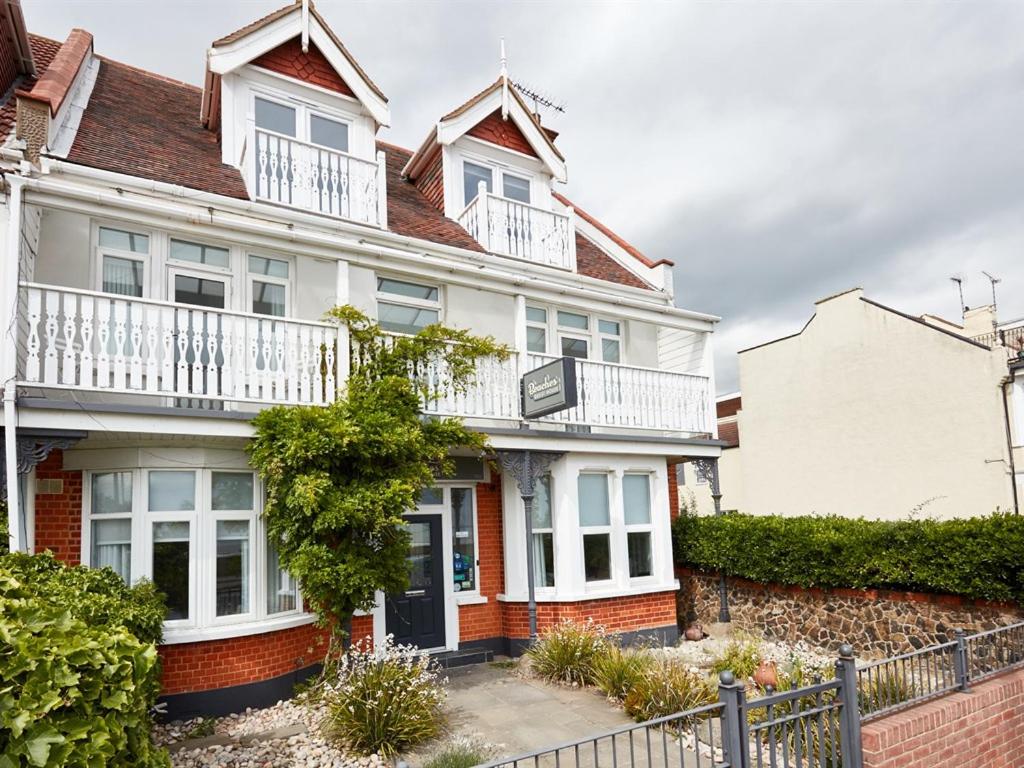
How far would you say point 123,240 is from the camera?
870 centimetres

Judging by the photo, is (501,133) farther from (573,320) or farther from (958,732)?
(958,732)

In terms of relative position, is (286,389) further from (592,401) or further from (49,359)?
(592,401)

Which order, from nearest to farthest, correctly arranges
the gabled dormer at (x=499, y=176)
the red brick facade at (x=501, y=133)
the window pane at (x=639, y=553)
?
the window pane at (x=639, y=553), the gabled dormer at (x=499, y=176), the red brick facade at (x=501, y=133)

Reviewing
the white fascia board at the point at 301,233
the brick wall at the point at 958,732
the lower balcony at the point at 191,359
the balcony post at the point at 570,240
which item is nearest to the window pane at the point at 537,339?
the white fascia board at the point at 301,233

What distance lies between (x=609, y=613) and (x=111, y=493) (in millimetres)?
7065

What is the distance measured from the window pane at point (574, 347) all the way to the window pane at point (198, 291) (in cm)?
571

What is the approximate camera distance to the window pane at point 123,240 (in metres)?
8.56

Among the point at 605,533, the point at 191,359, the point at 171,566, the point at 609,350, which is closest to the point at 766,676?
the point at 605,533

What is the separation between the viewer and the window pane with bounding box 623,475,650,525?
11.5 m

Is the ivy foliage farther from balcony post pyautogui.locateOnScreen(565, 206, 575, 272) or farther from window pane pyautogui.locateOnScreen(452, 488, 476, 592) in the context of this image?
balcony post pyautogui.locateOnScreen(565, 206, 575, 272)

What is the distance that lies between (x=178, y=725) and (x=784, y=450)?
20.5 m

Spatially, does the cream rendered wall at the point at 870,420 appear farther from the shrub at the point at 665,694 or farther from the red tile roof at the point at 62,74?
the red tile roof at the point at 62,74

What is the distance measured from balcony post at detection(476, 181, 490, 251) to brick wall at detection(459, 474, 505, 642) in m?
4.02

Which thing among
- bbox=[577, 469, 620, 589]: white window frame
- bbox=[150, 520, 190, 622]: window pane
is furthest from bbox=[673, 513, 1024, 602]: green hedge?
bbox=[150, 520, 190, 622]: window pane
